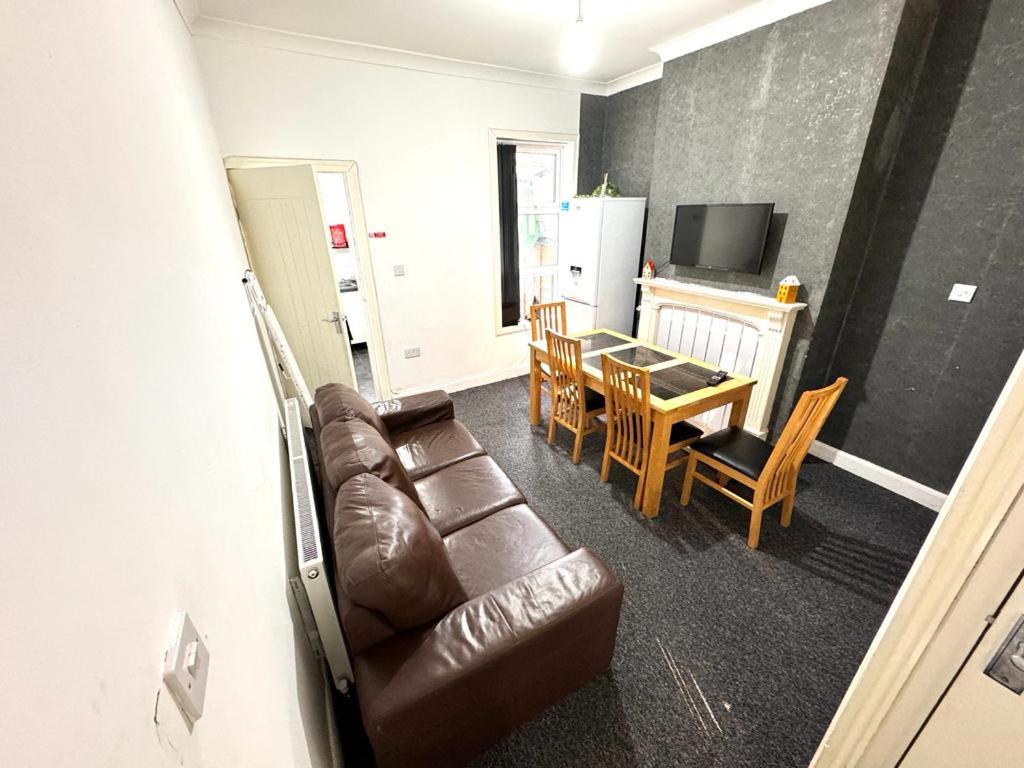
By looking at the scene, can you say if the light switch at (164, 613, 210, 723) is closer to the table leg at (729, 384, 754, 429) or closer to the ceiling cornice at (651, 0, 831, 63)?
the table leg at (729, 384, 754, 429)

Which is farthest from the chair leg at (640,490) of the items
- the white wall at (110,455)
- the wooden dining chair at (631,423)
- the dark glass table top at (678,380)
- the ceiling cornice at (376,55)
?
the ceiling cornice at (376,55)

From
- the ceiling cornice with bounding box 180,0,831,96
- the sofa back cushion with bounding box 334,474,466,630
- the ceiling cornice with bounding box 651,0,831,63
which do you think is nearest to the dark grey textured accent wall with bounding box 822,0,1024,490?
the ceiling cornice with bounding box 651,0,831,63

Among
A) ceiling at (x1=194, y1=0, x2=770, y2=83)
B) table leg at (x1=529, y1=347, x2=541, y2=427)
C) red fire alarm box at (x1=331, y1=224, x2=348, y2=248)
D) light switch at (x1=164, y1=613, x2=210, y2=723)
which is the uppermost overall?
ceiling at (x1=194, y1=0, x2=770, y2=83)

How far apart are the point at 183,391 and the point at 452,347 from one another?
320 centimetres

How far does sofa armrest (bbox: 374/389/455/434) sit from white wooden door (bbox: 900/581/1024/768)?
2263mm

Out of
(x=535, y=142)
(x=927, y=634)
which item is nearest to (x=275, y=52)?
(x=535, y=142)

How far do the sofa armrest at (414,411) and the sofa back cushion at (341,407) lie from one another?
13.7 inches

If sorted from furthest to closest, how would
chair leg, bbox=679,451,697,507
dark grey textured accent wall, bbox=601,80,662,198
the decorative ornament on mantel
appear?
dark grey textured accent wall, bbox=601,80,662,198, the decorative ornament on mantel, chair leg, bbox=679,451,697,507

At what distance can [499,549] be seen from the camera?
5.31 ft

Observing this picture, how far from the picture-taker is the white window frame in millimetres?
3588

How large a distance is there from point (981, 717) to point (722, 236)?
2857 mm

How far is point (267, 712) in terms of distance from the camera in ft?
2.62

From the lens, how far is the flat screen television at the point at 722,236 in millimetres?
2717

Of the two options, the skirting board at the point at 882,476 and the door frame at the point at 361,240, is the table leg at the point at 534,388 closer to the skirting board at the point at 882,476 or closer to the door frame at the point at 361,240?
the door frame at the point at 361,240
